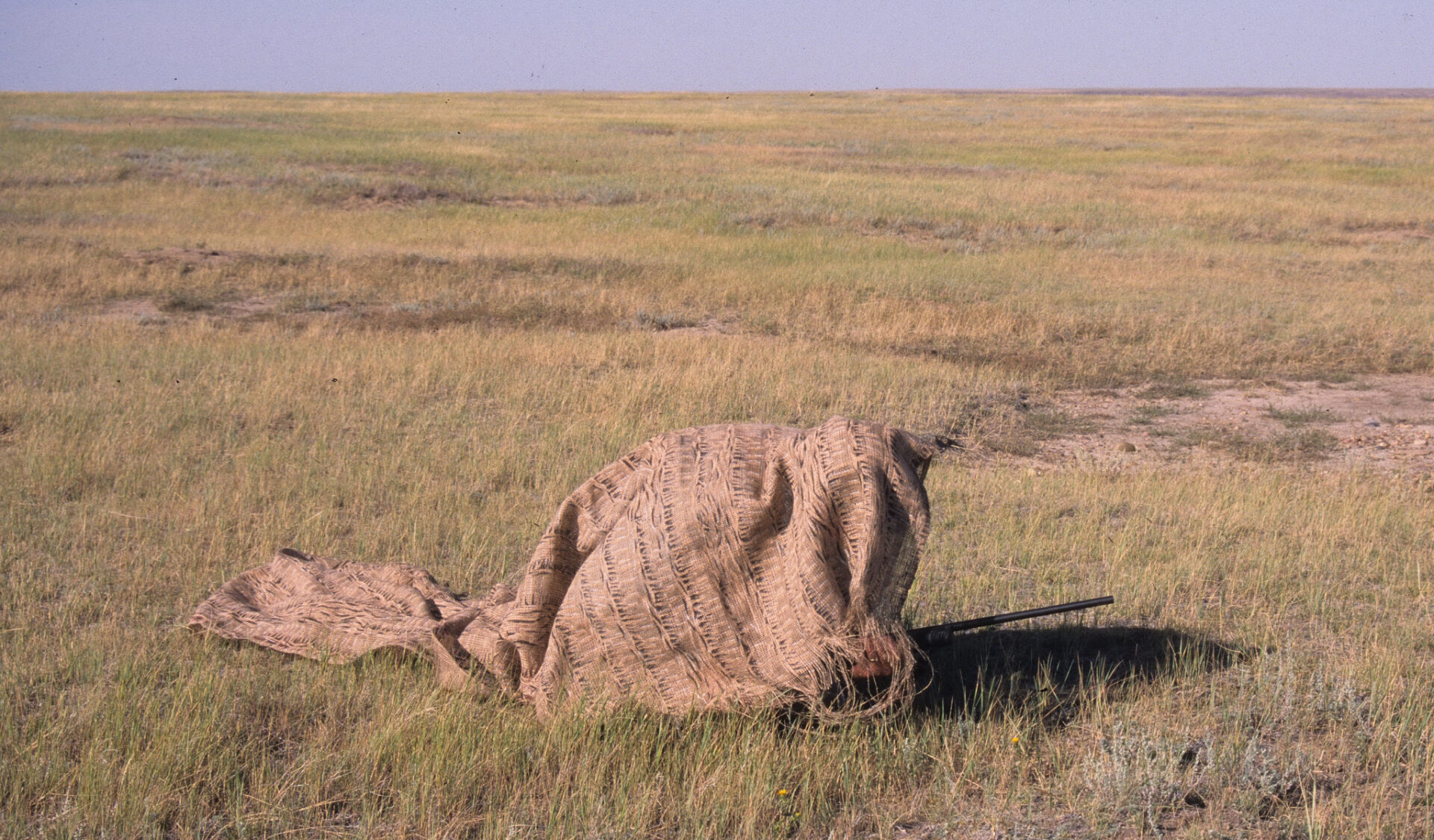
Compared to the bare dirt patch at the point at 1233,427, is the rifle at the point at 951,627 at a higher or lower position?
higher

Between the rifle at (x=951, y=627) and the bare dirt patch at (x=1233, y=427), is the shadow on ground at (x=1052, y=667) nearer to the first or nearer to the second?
the rifle at (x=951, y=627)

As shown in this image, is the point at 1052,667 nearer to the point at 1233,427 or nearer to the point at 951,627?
the point at 951,627

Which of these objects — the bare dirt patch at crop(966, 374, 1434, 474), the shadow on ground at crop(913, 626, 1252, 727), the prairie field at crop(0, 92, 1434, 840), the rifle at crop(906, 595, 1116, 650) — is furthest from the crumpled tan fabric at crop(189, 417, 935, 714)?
the bare dirt patch at crop(966, 374, 1434, 474)

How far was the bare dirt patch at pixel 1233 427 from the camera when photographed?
8102 mm

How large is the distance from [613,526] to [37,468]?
466 centimetres

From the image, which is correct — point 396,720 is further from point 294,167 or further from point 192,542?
point 294,167

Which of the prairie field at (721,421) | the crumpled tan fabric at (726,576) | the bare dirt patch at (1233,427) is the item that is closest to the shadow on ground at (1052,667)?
the prairie field at (721,421)

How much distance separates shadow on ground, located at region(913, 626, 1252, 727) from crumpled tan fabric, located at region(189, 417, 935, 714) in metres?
0.47

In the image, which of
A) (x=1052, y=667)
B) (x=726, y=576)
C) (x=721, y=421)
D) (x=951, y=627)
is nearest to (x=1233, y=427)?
(x=721, y=421)

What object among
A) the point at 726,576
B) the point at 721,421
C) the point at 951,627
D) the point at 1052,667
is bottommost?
the point at 1052,667

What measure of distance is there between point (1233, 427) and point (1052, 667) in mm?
5613

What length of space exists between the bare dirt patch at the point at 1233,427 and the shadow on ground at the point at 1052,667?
3.34m

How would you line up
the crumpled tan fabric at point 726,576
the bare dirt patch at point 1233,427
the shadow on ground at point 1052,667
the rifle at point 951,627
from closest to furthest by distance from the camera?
the crumpled tan fabric at point 726,576, the rifle at point 951,627, the shadow on ground at point 1052,667, the bare dirt patch at point 1233,427

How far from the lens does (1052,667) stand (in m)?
4.26
